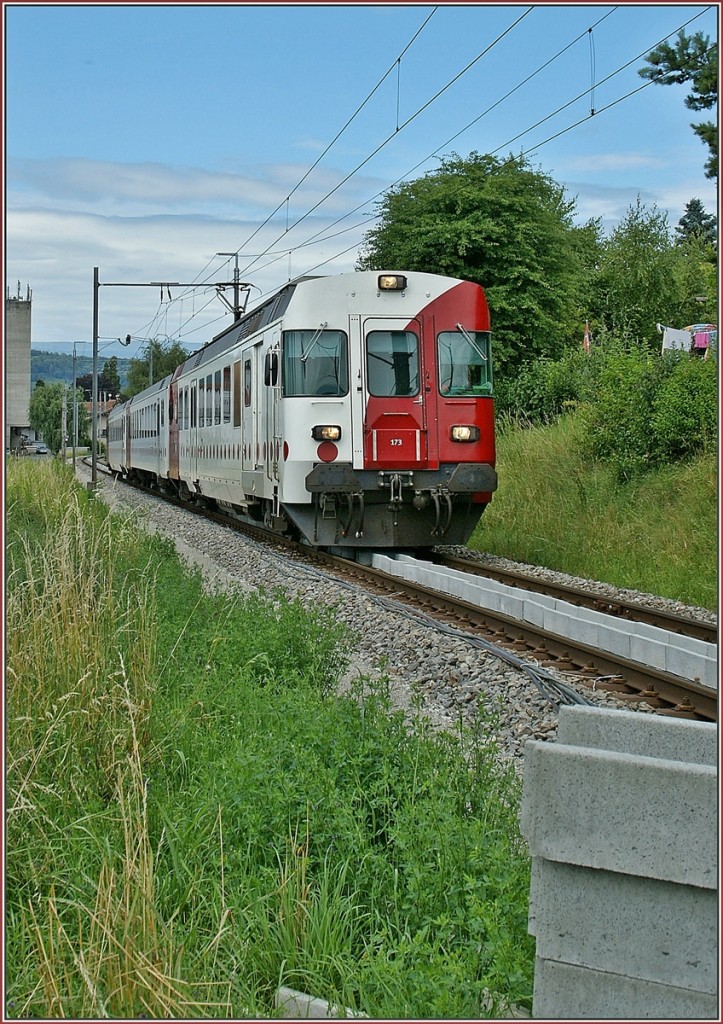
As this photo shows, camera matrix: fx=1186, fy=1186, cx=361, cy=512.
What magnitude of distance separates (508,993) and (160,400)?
29829 mm

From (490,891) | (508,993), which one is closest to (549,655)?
(490,891)

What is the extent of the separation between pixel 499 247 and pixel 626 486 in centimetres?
1725

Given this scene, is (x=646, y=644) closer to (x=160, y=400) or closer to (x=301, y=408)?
(x=301, y=408)

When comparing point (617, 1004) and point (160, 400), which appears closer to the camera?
point (617, 1004)

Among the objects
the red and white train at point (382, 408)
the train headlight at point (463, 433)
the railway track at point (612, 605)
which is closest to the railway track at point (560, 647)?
the railway track at point (612, 605)

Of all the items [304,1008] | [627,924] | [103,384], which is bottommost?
[304,1008]

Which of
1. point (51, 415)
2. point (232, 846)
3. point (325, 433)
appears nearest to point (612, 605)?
point (325, 433)

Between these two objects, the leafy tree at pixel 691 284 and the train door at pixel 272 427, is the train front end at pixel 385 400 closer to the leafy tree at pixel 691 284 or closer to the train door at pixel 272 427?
the train door at pixel 272 427

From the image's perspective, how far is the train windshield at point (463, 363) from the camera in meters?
14.0

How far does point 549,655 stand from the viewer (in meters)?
8.45

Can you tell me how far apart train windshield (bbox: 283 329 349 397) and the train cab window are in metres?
0.33

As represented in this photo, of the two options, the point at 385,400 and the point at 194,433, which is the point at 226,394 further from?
the point at 385,400

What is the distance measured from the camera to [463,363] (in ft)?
46.1

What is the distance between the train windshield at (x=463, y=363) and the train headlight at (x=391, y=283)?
75 centimetres
